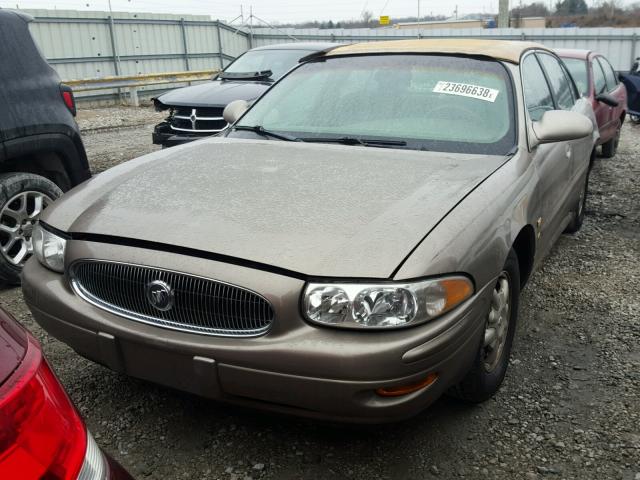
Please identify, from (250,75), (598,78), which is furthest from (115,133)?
(598,78)

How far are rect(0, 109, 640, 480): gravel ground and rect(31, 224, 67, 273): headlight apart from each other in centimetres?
70

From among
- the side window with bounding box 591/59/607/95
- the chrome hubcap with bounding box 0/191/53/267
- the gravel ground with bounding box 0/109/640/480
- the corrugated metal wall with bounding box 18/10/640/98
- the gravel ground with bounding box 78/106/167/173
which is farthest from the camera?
the corrugated metal wall with bounding box 18/10/640/98

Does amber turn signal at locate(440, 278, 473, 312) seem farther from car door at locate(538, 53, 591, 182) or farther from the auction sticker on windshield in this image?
car door at locate(538, 53, 591, 182)

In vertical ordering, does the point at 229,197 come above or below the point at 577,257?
above

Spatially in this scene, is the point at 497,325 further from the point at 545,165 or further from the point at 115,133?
the point at 115,133

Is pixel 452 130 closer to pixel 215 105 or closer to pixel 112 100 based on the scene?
pixel 215 105

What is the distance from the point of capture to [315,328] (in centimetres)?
210

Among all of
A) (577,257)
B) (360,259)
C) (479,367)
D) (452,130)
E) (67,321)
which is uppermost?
(452,130)

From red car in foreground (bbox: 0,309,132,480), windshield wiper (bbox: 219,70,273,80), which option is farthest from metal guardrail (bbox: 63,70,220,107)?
red car in foreground (bbox: 0,309,132,480)

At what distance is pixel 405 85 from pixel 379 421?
2.02 m

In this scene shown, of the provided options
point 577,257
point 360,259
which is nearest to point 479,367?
point 360,259

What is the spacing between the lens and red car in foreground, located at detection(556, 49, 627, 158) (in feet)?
24.2

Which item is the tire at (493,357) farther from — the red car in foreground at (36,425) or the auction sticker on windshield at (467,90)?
the red car in foreground at (36,425)

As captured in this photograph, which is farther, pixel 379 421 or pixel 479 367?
pixel 479 367
